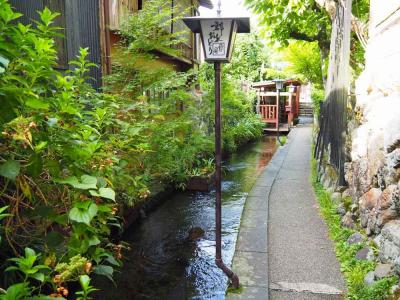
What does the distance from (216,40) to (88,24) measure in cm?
418

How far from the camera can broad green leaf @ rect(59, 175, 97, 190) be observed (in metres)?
2.01

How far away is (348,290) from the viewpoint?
425 centimetres

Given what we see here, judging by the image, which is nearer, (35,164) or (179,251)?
(35,164)

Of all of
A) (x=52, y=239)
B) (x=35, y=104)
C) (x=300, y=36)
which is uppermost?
(x=300, y=36)

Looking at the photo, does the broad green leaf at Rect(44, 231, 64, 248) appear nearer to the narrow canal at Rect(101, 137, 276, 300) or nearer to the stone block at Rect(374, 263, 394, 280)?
the narrow canal at Rect(101, 137, 276, 300)

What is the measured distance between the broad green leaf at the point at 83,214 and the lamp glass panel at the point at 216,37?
304 cm

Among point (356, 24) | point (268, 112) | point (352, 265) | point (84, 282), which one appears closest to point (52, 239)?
point (84, 282)

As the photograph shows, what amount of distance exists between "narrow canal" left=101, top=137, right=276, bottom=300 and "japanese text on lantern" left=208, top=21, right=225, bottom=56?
10.2 feet

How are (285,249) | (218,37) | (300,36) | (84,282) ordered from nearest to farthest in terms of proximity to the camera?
(84,282) < (218,37) < (285,249) < (300,36)

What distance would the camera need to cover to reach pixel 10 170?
1899 mm

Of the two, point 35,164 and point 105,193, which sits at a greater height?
point 35,164

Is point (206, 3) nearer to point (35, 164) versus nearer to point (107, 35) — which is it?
point (107, 35)

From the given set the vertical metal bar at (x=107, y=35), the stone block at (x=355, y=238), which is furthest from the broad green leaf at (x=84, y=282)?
the vertical metal bar at (x=107, y=35)

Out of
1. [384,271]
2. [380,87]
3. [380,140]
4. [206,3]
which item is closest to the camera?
[384,271]
